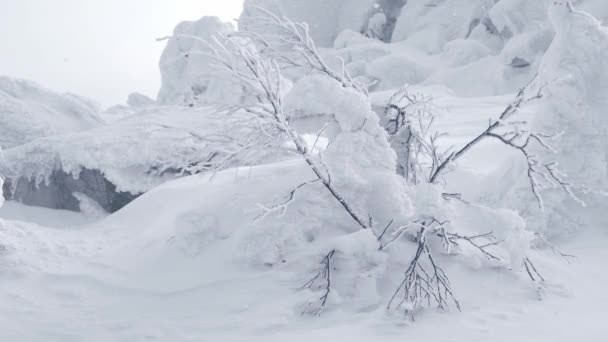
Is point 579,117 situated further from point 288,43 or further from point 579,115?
point 288,43

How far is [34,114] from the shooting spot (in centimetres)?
1199

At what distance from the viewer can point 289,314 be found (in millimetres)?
3576

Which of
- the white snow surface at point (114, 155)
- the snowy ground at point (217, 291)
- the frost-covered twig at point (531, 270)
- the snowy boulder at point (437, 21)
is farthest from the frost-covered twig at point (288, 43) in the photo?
the snowy boulder at point (437, 21)

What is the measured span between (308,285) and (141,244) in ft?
6.29

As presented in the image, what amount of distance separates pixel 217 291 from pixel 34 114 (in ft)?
32.4

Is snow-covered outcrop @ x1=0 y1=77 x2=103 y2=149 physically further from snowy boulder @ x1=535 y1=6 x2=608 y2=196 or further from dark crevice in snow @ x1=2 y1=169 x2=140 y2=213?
snowy boulder @ x1=535 y1=6 x2=608 y2=196

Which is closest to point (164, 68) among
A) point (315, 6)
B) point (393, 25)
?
point (315, 6)

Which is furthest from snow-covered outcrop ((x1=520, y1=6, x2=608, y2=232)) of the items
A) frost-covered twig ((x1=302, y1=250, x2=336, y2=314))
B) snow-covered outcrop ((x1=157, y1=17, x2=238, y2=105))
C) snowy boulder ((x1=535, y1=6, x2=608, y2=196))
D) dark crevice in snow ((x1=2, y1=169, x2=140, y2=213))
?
snow-covered outcrop ((x1=157, y1=17, x2=238, y2=105))

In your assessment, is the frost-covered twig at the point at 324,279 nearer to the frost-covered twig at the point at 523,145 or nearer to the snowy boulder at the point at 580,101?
the frost-covered twig at the point at 523,145

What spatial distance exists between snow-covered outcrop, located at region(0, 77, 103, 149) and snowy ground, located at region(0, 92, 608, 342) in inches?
273

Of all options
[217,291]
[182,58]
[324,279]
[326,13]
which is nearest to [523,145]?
[324,279]

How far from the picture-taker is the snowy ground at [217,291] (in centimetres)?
331

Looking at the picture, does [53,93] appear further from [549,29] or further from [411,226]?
[549,29]

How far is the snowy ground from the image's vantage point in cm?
331
